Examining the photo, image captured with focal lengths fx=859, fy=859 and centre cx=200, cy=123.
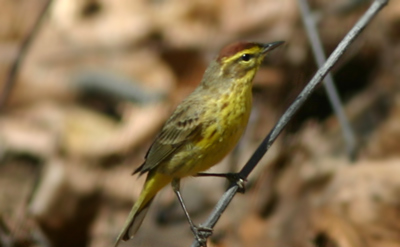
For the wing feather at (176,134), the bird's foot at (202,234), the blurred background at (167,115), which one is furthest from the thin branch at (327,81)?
the bird's foot at (202,234)

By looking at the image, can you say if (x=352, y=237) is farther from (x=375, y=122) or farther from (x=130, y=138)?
(x=130, y=138)

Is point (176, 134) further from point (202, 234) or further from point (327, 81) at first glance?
point (327, 81)

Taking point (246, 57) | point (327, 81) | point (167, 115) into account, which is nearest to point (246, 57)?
point (246, 57)

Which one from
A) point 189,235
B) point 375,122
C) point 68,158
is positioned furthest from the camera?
point 68,158

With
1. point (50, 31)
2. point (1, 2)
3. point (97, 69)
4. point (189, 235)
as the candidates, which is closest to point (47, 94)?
point (97, 69)

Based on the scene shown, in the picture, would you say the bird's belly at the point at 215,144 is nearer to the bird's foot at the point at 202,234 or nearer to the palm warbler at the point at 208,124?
the palm warbler at the point at 208,124

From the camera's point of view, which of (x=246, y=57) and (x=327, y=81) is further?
(x=327, y=81)
